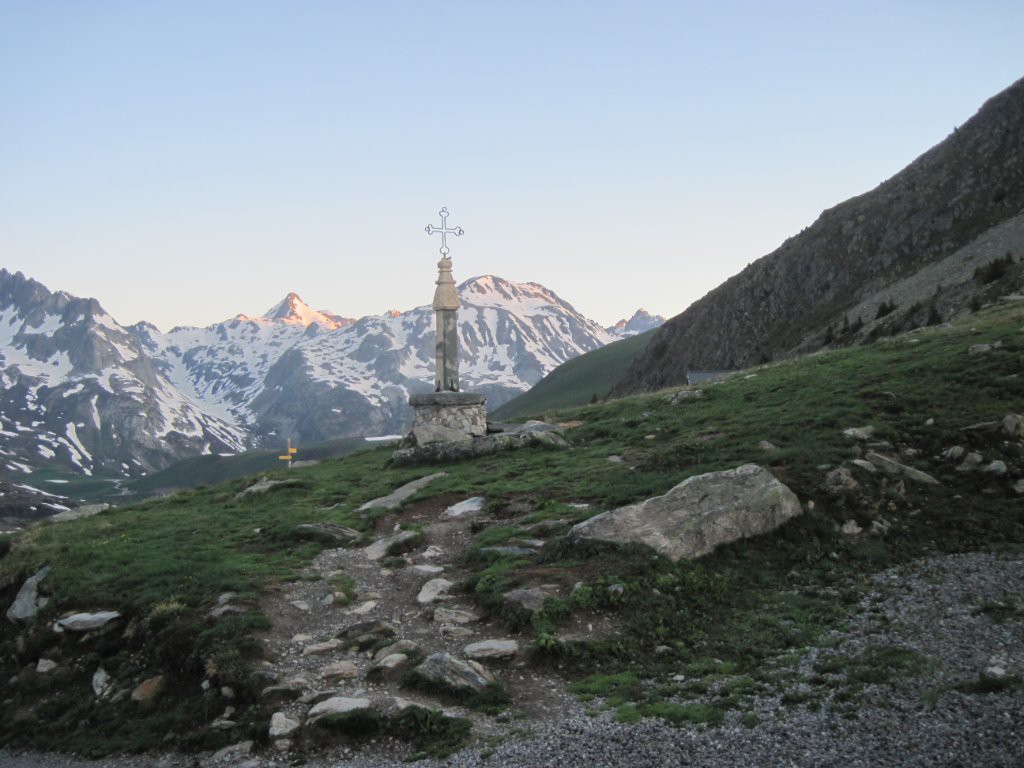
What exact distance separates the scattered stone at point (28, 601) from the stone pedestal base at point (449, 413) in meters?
17.9

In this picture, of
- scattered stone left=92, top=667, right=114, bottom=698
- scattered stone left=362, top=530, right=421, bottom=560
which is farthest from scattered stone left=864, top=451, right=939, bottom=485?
scattered stone left=92, top=667, right=114, bottom=698

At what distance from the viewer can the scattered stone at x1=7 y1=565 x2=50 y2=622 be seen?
20.0 m

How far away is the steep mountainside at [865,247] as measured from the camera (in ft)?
276

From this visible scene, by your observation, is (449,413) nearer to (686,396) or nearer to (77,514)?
(686,396)

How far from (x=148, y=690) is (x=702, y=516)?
12.6 m

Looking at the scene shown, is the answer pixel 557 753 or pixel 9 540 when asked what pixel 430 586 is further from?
pixel 9 540

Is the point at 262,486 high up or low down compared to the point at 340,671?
up

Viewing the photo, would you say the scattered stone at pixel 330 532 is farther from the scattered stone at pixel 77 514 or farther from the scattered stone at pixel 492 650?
the scattered stone at pixel 77 514

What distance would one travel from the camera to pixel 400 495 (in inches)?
1123

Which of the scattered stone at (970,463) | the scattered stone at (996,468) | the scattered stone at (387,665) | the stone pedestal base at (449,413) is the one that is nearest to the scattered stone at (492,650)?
the scattered stone at (387,665)

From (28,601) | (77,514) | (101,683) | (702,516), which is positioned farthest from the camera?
(77,514)

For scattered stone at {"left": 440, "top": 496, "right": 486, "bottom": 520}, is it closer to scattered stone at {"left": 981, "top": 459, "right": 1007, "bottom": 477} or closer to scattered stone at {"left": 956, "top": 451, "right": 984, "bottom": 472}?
scattered stone at {"left": 956, "top": 451, "right": 984, "bottom": 472}

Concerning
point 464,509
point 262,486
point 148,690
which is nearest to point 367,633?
point 148,690

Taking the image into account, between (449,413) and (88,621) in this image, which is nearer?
(88,621)
